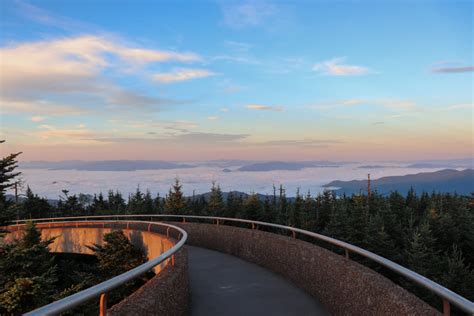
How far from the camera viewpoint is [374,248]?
132 ft

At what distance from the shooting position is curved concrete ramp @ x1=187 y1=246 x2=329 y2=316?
7.73m

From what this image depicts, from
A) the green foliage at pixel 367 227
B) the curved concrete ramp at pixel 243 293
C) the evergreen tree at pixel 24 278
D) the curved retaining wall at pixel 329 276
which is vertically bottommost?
the green foliage at pixel 367 227

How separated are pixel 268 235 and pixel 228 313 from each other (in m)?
4.50

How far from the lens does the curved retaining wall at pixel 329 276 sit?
16.8 ft

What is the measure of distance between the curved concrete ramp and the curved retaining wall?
0.30 m

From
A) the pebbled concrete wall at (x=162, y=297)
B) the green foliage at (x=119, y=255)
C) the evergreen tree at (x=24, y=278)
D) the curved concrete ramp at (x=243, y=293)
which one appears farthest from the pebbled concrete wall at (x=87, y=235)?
the pebbled concrete wall at (x=162, y=297)

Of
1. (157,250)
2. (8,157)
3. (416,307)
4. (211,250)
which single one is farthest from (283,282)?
(8,157)

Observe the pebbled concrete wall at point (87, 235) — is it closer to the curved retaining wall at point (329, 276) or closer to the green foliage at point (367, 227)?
the green foliage at point (367, 227)

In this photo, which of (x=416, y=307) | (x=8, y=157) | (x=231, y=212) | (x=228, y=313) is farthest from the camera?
(x=231, y=212)

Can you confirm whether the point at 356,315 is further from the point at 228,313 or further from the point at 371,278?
the point at 228,313

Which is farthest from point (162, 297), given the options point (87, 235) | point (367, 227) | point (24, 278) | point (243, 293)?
point (367, 227)

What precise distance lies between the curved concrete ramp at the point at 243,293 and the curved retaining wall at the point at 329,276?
30 centimetres

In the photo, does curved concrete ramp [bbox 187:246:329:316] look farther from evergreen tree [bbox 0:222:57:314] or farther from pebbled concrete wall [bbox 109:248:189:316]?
evergreen tree [bbox 0:222:57:314]

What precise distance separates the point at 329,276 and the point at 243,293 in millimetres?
2279
